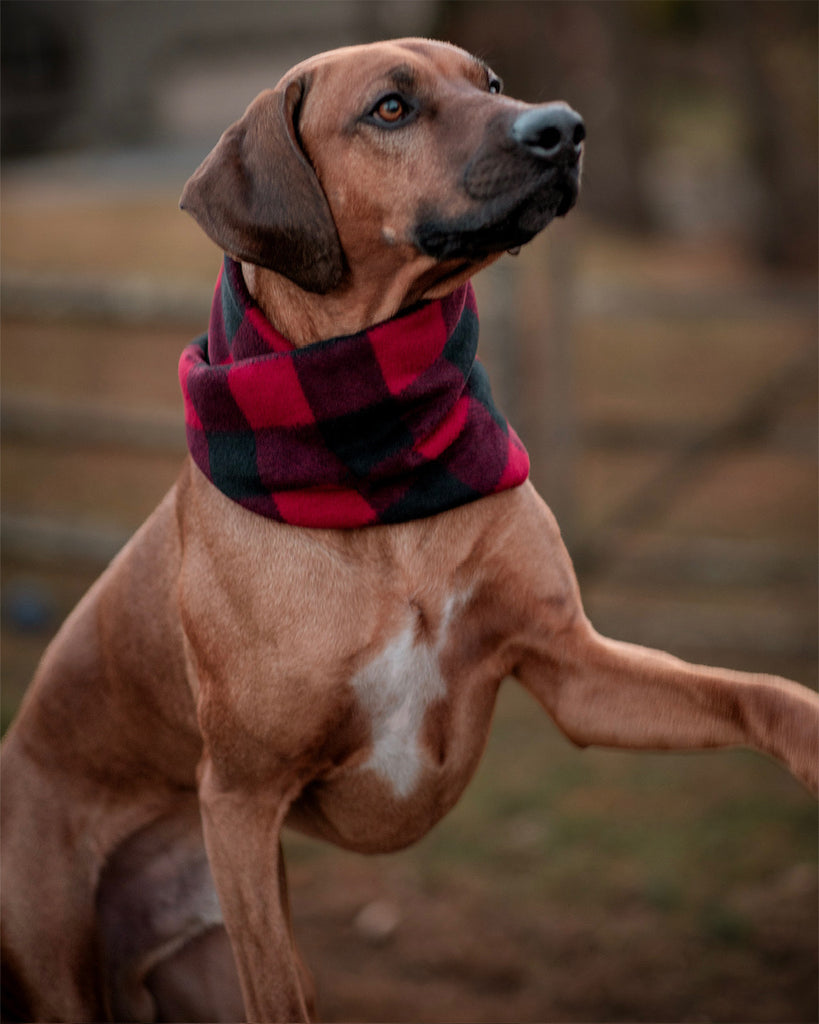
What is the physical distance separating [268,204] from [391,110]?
11.0 inches

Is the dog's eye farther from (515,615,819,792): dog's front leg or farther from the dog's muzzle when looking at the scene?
(515,615,819,792): dog's front leg

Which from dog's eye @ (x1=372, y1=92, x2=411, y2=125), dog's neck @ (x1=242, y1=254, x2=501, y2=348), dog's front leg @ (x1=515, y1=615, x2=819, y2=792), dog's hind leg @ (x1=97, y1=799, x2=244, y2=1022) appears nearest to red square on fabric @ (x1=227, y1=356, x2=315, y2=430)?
dog's neck @ (x1=242, y1=254, x2=501, y2=348)

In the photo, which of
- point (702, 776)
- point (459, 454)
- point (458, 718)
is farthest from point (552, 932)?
point (459, 454)

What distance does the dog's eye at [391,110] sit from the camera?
199 cm

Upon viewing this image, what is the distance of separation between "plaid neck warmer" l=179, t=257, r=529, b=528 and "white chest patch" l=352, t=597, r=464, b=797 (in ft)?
0.71

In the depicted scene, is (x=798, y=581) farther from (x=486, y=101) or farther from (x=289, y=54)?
(x=289, y=54)

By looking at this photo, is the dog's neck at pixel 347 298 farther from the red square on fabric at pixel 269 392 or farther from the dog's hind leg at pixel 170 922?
the dog's hind leg at pixel 170 922

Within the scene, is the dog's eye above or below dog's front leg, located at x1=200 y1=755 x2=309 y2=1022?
above

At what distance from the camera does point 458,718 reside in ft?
6.77

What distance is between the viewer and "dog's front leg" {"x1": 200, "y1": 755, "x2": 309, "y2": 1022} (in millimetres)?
1989

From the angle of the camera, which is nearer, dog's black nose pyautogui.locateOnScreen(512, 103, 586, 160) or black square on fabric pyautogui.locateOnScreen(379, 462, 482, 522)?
dog's black nose pyautogui.locateOnScreen(512, 103, 586, 160)

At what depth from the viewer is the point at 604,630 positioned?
5691 millimetres

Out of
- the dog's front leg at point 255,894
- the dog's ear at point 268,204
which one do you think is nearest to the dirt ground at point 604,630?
the dog's front leg at point 255,894

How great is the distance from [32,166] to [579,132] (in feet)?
36.1
